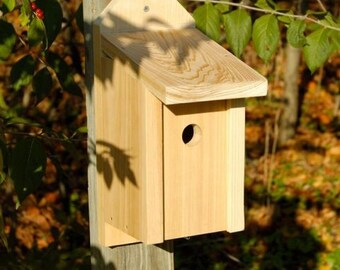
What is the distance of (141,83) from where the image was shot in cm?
256

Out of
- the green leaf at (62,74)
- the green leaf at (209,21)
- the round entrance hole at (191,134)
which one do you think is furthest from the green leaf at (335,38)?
the green leaf at (62,74)

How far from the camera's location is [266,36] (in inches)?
118

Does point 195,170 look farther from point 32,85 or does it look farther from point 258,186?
point 258,186

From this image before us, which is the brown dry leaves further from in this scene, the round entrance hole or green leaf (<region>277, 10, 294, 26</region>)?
the round entrance hole

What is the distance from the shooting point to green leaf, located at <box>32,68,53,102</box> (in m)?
3.17

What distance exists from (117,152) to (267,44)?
664 mm

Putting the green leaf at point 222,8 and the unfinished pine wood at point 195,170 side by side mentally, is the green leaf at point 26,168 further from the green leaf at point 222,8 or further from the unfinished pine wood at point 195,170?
the green leaf at point 222,8

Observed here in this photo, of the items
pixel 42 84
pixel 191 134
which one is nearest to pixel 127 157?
pixel 191 134

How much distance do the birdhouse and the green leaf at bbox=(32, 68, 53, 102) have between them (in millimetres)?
438

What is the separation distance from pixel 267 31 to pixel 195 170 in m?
0.60

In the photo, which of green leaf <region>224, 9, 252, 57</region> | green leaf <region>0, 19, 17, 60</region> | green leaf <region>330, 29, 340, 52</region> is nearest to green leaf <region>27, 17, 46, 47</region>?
green leaf <region>0, 19, 17, 60</region>

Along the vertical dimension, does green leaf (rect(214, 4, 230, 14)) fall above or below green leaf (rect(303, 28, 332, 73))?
above

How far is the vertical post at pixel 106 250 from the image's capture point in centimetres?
280

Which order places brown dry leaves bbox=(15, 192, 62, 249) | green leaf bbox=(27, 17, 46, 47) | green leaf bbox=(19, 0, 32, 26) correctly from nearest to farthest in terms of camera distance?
1. green leaf bbox=(19, 0, 32, 26)
2. green leaf bbox=(27, 17, 46, 47)
3. brown dry leaves bbox=(15, 192, 62, 249)
